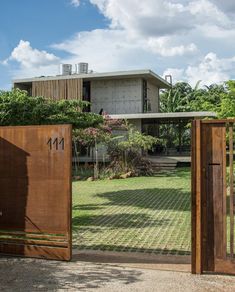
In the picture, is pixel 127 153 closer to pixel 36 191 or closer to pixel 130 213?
pixel 130 213

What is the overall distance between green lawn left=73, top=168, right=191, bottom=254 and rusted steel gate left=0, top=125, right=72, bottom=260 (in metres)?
1.38

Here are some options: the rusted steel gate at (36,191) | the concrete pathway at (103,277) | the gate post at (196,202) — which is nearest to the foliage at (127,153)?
the rusted steel gate at (36,191)

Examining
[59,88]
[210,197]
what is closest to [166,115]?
[59,88]

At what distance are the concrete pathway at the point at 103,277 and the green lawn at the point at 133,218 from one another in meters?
1.37

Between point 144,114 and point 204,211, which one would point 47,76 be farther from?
point 204,211

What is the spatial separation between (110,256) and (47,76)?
2664 centimetres

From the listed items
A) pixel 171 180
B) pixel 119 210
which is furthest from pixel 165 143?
pixel 119 210

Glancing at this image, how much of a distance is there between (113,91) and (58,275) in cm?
2563

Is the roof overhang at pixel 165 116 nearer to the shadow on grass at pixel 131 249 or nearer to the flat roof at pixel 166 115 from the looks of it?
the flat roof at pixel 166 115

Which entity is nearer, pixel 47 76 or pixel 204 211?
pixel 204 211

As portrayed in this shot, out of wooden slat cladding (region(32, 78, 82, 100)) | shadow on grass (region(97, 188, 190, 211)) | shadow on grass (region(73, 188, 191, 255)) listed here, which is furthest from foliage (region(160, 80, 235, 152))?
shadow on grass (region(73, 188, 191, 255))

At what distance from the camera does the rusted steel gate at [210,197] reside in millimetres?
5605

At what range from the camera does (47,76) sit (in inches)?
1260

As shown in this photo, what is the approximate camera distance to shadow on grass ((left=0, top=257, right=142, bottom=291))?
530 centimetres
